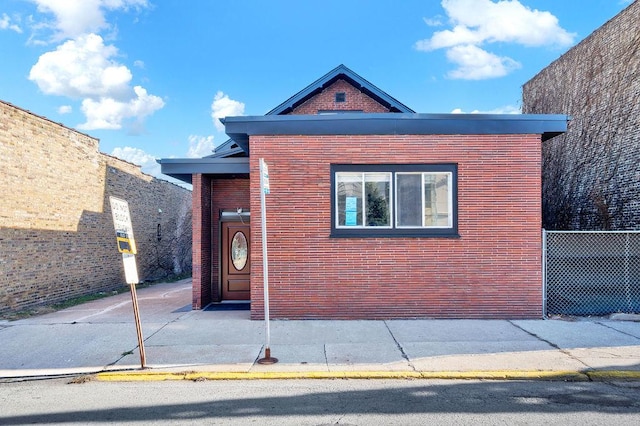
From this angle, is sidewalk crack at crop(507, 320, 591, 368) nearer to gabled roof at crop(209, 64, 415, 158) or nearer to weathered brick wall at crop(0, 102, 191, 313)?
gabled roof at crop(209, 64, 415, 158)

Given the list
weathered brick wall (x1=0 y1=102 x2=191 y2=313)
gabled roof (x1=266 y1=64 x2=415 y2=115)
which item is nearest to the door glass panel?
gabled roof (x1=266 y1=64 x2=415 y2=115)

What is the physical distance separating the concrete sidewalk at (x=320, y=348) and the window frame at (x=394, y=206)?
1850 millimetres

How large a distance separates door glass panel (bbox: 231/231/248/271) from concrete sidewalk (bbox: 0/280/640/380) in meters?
2.01

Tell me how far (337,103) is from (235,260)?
269 inches

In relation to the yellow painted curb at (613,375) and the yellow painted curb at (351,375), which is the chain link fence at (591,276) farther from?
the yellow painted curb at (351,375)

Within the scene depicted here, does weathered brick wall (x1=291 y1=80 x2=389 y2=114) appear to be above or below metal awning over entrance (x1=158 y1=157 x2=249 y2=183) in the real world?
above

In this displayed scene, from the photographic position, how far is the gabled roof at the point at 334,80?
14672 millimetres

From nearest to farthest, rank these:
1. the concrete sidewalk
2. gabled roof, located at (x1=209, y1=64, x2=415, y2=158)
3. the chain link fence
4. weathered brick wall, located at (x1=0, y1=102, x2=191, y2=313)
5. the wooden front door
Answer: the concrete sidewalk → the chain link fence → weathered brick wall, located at (x1=0, y1=102, x2=191, y2=313) → the wooden front door → gabled roof, located at (x1=209, y1=64, x2=415, y2=158)

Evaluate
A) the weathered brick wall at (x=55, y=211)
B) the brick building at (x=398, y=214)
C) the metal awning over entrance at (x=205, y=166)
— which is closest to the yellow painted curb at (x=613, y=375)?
the brick building at (x=398, y=214)

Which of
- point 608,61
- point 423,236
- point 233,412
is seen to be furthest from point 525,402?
point 608,61

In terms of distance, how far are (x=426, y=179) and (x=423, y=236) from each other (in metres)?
1.25

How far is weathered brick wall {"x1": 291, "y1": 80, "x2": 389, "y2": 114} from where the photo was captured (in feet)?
50.8

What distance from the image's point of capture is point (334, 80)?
15.4 metres

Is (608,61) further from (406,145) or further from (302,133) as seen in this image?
(302,133)
